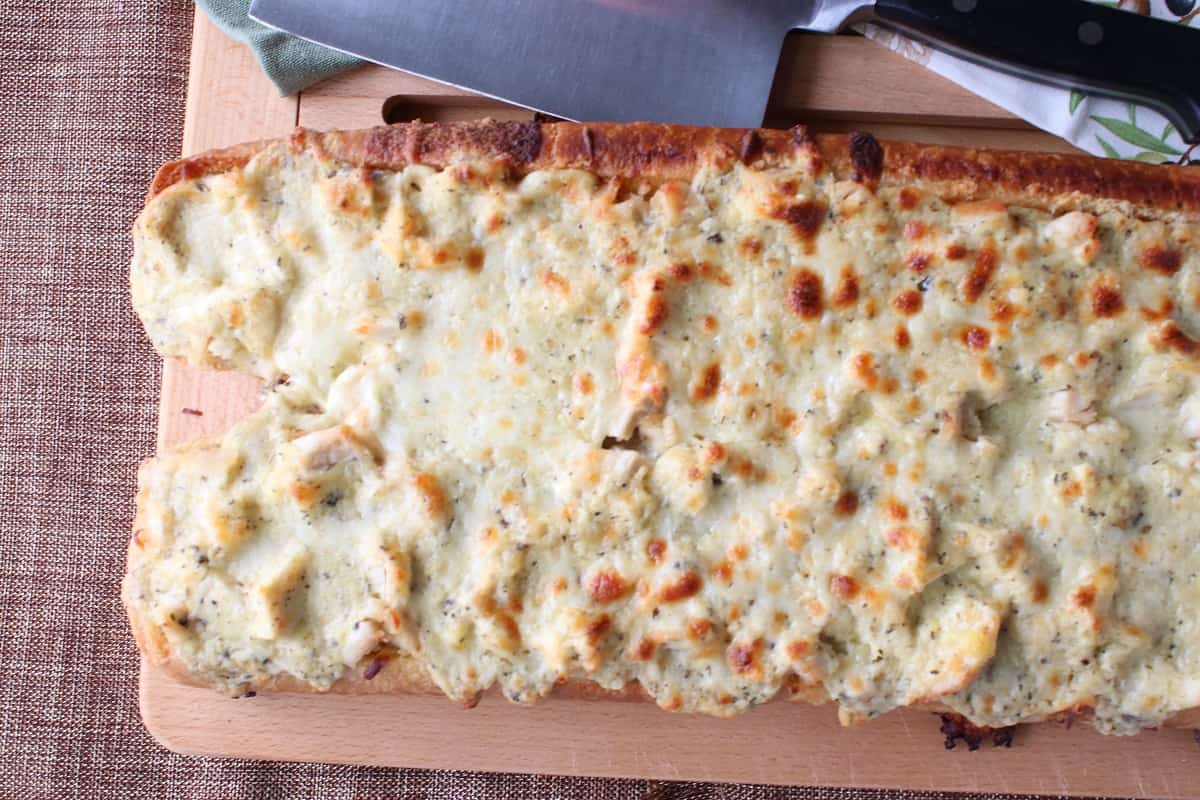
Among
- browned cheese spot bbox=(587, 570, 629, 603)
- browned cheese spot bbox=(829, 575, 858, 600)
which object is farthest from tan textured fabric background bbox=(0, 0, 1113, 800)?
browned cheese spot bbox=(829, 575, 858, 600)

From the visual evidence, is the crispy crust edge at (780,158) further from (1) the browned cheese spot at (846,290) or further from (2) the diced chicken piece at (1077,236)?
(1) the browned cheese spot at (846,290)

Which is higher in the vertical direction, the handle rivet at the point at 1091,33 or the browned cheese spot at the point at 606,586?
the handle rivet at the point at 1091,33

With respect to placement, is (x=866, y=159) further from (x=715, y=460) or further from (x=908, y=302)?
(x=715, y=460)

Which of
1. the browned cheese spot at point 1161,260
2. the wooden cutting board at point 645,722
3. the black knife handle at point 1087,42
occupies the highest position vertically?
the black knife handle at point 1087,42

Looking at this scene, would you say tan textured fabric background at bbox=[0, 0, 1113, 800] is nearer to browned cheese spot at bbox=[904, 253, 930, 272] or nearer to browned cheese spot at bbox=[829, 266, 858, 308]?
browned cheese spot at bbox=[829, 266, 858, 308]

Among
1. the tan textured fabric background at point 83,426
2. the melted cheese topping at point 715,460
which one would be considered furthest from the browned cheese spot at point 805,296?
the tan textured fabric background at point 83,426

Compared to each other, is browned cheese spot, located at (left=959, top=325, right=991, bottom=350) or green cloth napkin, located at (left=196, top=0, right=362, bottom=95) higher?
green cloth napkin, located at (left=196, top=0, right=362, bottom=95)
